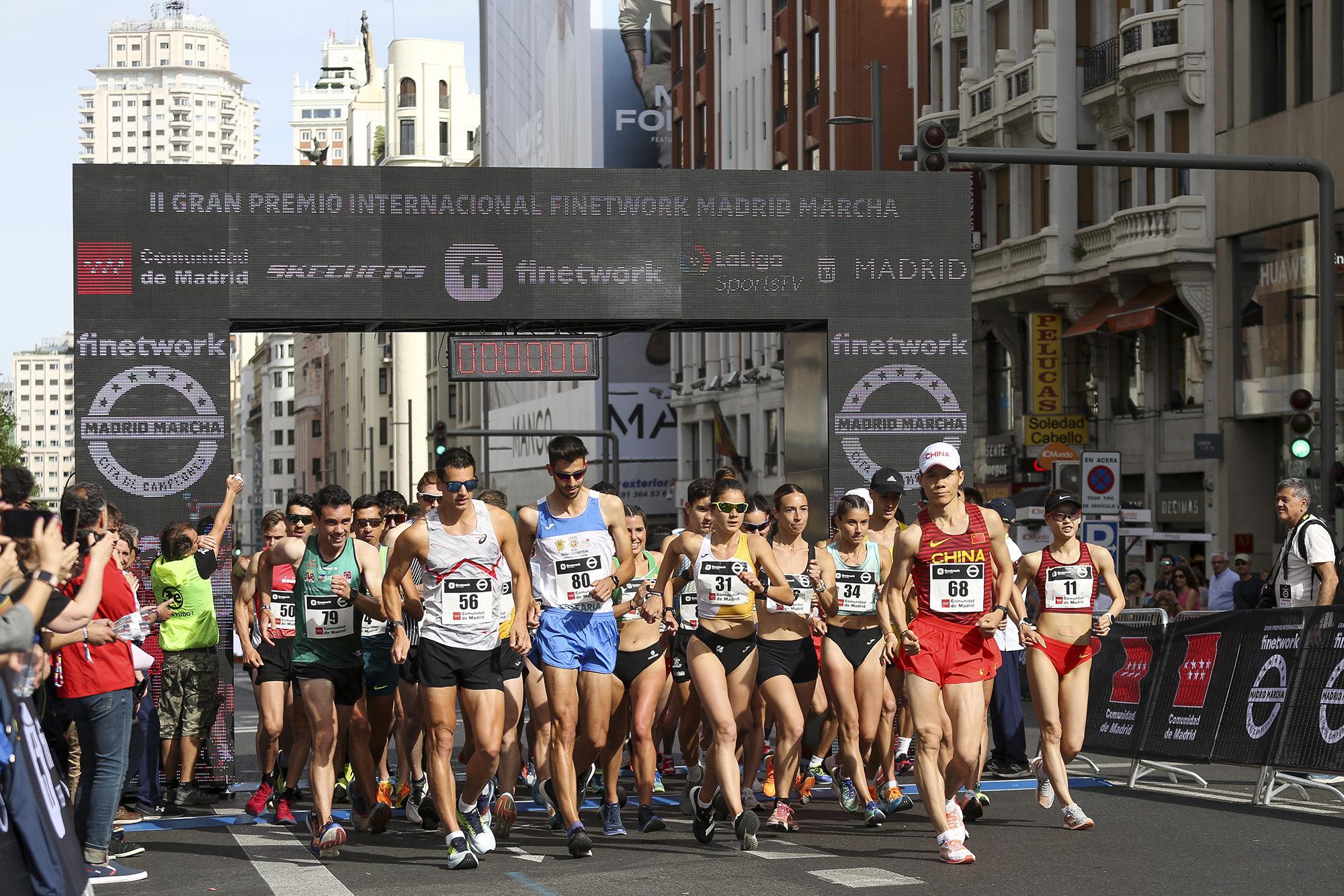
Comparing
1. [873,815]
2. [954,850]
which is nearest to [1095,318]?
[873,815]

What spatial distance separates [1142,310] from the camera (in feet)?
107

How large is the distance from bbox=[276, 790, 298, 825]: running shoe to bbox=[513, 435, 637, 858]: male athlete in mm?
2204

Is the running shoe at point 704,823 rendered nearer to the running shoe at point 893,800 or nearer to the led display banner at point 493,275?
the running shoe at point 893,800

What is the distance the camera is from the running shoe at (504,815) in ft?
36.1

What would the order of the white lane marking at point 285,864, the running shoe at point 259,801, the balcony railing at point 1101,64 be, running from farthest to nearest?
the balcony railing at point 1101,64
the running shoe at point 259,801
the white lane marking at point 285,864

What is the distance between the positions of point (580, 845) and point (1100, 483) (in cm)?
1385

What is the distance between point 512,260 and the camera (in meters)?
17.6

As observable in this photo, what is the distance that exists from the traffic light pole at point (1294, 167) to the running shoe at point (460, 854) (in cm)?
985

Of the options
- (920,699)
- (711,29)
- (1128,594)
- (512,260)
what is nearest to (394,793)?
(920,699)

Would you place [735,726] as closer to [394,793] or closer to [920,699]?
[920,699]

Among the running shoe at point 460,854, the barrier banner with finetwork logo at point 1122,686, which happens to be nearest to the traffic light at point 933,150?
the barrier banner with finetwork logo at point 1122,686

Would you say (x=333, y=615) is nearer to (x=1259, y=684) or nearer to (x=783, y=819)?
(x=783, y=819)

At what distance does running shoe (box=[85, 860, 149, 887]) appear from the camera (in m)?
Result: 9.88

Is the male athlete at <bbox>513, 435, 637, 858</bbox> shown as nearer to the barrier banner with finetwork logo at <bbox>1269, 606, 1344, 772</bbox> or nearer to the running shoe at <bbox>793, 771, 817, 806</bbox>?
the running shoe at <bbox>793, 771, 817, 806</bbox>
